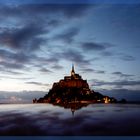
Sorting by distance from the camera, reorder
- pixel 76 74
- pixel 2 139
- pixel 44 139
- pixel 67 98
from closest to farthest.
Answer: pixel 2 139 < pixel 44 139 < pixel 67 98 < pixel 76 74

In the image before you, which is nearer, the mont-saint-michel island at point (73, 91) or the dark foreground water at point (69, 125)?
the dark foreground water at point (69, 125)

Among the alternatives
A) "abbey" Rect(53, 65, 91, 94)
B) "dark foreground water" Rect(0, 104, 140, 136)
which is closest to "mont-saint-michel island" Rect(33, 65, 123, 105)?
"abbey" Rect(53, 65, 91, 94)

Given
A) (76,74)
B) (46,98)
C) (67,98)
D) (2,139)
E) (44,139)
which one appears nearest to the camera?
(2,139)

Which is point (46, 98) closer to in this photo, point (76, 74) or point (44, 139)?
point (76, 74)

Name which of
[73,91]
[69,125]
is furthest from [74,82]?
[69,125]

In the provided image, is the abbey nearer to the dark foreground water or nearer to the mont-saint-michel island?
the mont-saint-michel island

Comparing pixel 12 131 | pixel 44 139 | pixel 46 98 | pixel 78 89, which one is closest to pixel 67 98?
pixel 78 89

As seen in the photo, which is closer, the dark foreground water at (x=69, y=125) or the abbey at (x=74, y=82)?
the dark foreground water at (x=69, y=125)

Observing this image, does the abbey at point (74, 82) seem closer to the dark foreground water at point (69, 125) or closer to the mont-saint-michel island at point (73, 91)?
the mont-saint-michel island at point (73, 91)

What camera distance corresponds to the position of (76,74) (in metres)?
77.4

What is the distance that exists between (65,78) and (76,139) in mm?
69969

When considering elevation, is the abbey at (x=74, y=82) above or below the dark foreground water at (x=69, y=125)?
above

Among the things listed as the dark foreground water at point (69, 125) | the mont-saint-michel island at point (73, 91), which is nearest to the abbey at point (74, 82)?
the mont-saint-michel island at point (73, 91)

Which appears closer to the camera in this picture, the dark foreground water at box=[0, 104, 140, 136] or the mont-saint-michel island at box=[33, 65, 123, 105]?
the dark foreground water at box=[0, 104, 140, 136]
